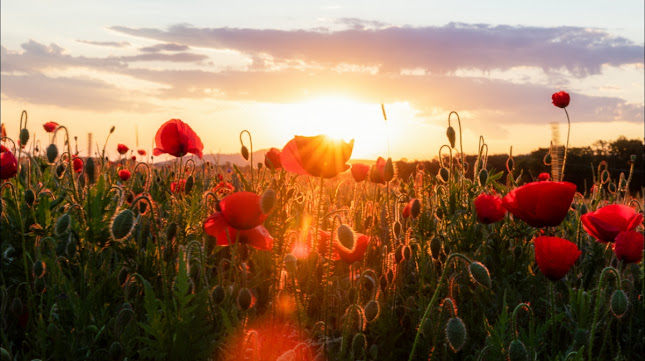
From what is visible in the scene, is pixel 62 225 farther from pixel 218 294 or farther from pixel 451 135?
pixel 451 135

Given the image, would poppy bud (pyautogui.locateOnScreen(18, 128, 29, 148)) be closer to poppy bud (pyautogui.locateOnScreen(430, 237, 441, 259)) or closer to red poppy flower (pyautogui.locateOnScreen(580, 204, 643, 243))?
poppy bud (pyautogui.locateOnScreen(430, 237, 441, 259))

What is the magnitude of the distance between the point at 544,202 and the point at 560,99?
2.04 metres

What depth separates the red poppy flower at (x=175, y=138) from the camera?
3.55 meters

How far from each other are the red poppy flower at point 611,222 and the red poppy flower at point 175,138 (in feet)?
7.56

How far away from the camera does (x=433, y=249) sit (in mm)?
3004

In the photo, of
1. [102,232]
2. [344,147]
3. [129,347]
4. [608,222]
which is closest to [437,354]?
[608,222]

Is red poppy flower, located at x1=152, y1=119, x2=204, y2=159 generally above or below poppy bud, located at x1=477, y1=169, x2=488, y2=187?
above

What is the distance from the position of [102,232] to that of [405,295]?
5.65 feet

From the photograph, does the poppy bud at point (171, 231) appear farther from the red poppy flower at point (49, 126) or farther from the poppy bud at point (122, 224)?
the red poppy flower at point (49, 126)

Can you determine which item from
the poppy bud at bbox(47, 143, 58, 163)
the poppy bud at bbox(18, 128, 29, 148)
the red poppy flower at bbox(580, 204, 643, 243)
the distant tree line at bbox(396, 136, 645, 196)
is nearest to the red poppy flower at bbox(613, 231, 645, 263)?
the red poppy flower at bbox(580, 204, 643, 243)

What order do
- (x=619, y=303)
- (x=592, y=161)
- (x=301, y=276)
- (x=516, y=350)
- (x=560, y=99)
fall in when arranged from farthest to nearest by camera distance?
(x=592, y=161) < (x=560, y=99) < (x=301, y=276) < (x=619, y=303) < (x=516, y=350)

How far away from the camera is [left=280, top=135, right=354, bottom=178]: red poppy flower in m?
2.23

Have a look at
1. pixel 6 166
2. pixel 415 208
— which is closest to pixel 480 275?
pixel 415 208

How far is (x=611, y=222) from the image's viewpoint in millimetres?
2775
